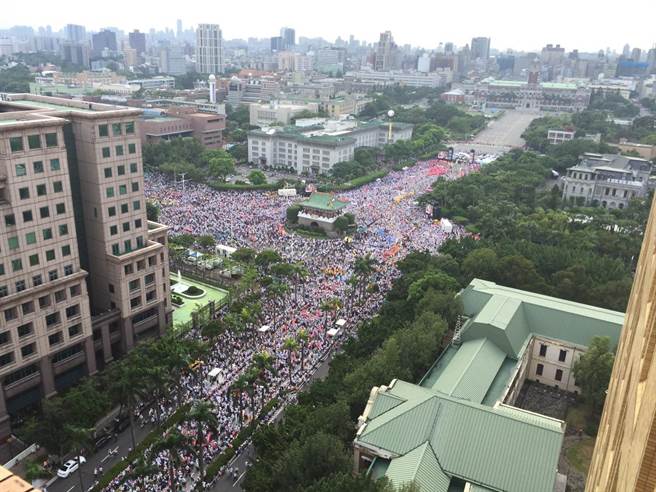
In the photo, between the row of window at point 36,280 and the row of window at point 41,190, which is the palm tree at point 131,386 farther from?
the row of window at point 41,190

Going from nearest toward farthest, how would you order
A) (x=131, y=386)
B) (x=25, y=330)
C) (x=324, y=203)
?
(x=131, y=386)
(x=25, y=330)
(x=324, y=203)

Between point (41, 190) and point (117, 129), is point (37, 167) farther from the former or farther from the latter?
point (117, 129)

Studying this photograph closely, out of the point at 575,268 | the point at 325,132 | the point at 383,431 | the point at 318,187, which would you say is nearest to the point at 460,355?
the point at 383,431

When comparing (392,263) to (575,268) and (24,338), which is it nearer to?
(575,268)

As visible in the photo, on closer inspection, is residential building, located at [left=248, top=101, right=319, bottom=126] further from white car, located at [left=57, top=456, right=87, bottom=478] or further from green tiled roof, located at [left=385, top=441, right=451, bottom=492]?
green tiled roof, located at [left=385, top=441, right=451, bottom=492]

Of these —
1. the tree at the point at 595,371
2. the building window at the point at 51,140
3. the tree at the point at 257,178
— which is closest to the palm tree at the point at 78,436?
the building window at the point at 51,140

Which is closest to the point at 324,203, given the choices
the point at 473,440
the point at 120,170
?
the point at 120,170
